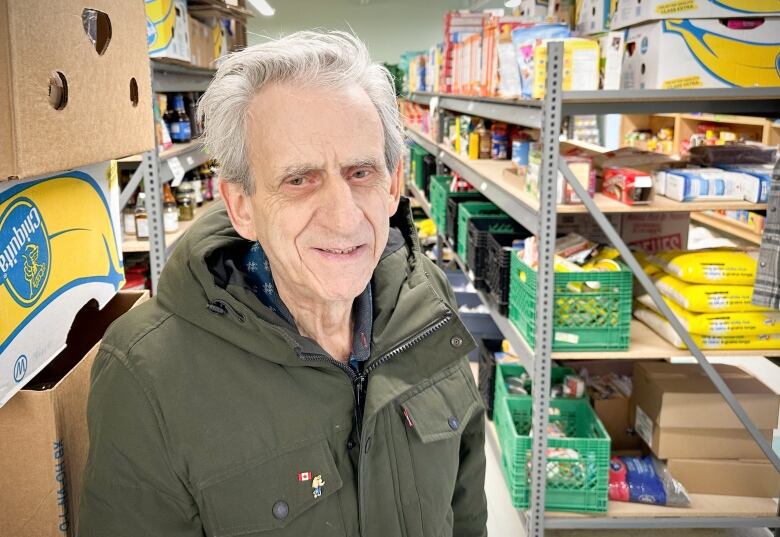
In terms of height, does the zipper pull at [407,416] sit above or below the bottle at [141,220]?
below

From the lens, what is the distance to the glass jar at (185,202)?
13.1 feet

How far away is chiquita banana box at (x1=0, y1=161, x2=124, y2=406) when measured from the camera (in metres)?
1.06

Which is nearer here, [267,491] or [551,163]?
[267,491]

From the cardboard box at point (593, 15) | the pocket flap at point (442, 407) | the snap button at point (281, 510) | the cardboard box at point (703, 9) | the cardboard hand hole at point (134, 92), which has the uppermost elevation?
the cardboard box at point (593, 15)

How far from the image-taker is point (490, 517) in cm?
319

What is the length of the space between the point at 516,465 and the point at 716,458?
855 millimetres

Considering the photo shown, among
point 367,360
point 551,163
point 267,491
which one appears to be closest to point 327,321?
point 367,360

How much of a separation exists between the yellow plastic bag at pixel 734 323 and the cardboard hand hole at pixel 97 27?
2264mm

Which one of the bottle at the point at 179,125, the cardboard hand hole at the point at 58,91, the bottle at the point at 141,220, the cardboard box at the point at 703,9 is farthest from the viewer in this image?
the bottle at the point at 179,125

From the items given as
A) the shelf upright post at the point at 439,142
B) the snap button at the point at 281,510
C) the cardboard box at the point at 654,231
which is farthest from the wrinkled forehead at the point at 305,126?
the shelf upright post at the point at 439,142

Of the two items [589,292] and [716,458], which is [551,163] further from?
[716,458]

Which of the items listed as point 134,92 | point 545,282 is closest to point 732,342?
point 545,282

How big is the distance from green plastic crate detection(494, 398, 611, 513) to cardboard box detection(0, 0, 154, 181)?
2.09 metres

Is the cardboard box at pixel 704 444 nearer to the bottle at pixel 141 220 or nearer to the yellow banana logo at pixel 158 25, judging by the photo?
the bottle at pixel 141 220
